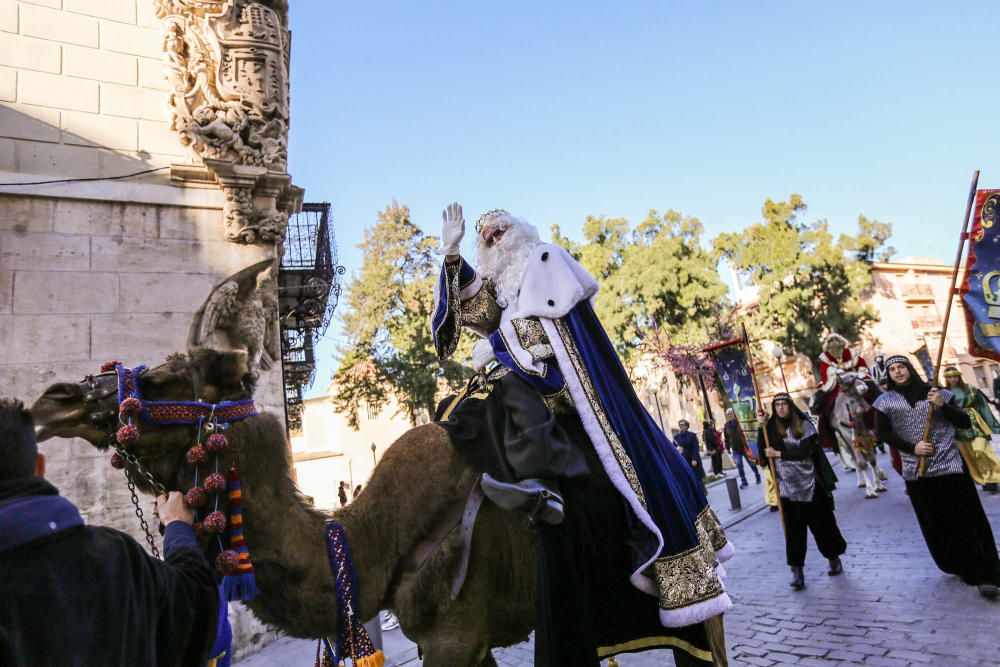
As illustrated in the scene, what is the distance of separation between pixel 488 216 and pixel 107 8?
6963 millimetres

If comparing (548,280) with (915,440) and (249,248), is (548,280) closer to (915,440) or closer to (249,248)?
(915,440)

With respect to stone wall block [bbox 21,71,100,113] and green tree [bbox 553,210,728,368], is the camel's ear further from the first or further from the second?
green tree [bbox 553,210,728,368]

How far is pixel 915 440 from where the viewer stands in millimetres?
5512

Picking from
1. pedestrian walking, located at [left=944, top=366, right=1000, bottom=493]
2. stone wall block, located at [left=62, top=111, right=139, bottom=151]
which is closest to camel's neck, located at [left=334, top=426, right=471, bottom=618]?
stone wall block, located at [left=62, top=111, right=139, bottom=151]

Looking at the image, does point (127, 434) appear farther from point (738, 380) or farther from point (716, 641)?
point (738, 380)

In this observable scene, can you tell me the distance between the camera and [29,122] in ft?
20.8

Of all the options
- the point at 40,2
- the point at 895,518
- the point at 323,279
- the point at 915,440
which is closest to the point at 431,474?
the point at 915,440

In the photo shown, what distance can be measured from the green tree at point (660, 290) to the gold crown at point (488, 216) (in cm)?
2396

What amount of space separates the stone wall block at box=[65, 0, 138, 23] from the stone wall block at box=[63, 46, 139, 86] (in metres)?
0.53

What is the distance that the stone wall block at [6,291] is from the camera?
5.76 m

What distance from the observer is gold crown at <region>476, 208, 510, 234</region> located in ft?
11.8

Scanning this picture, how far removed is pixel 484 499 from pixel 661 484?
0.92 m

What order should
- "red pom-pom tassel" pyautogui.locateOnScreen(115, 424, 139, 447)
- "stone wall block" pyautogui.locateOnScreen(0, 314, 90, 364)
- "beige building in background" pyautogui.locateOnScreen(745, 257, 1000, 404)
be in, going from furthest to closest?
"beige building in background" pyautogui.locateOnScreen(745, 257, 1000, 404) → "stone wall block" pyautogui.locateOnScreen(0, 314, 90, 364) → "red pom-pom tassel" pyautogui.locateOnScreen(115, 424, 139, 447)

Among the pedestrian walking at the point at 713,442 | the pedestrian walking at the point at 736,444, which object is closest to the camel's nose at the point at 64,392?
the pedestrian walking at the point at 736,444
